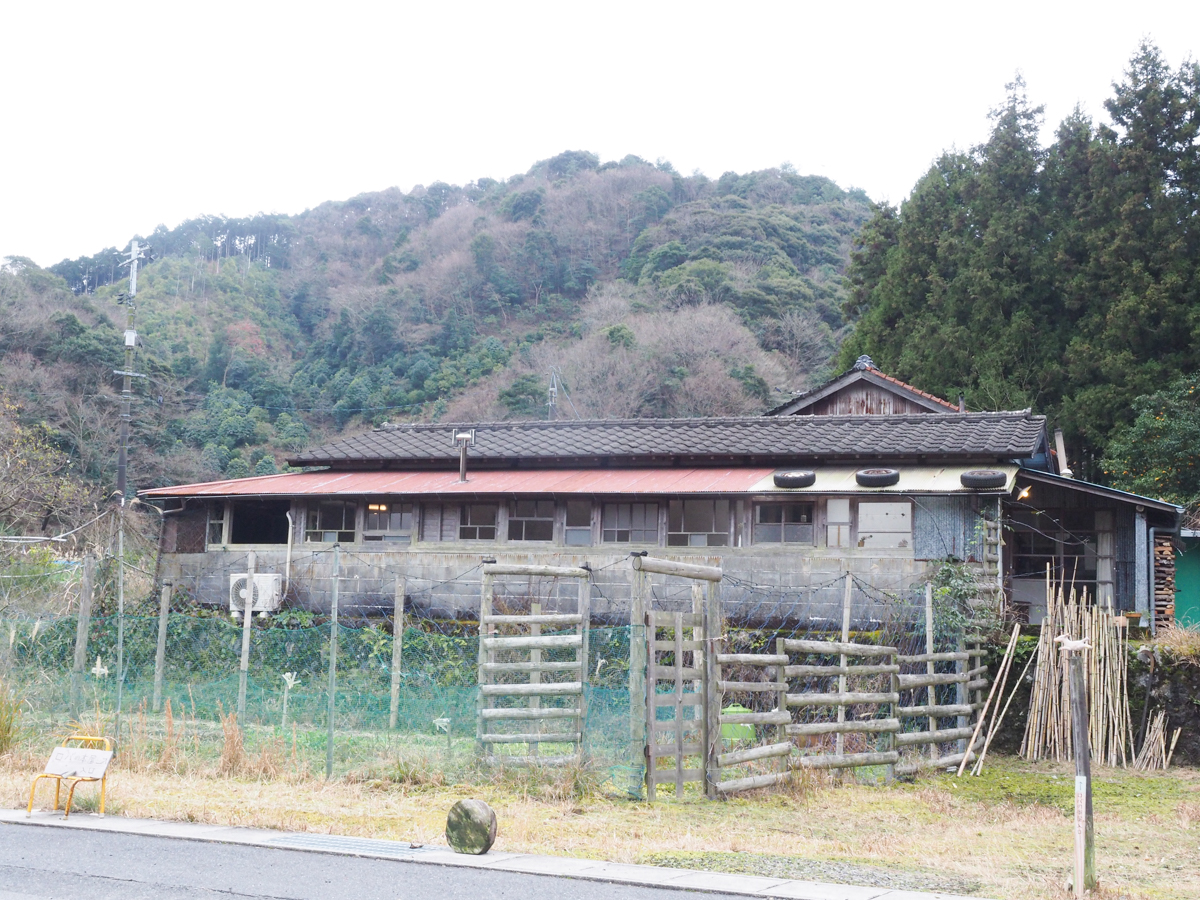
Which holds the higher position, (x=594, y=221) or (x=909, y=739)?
(x=594, y=221)

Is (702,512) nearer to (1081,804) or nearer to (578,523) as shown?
(578,523)

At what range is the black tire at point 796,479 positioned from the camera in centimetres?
2011

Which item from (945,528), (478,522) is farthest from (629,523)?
(945,528)

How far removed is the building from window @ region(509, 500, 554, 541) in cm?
3

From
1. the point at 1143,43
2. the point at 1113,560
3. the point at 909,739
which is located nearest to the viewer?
the point at 909,739

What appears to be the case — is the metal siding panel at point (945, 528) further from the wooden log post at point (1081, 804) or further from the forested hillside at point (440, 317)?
the forested hillside at point (440, 317)

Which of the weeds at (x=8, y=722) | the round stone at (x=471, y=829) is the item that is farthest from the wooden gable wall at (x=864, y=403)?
the round stone at (x=471, y=829)

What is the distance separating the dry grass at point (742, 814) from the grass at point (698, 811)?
0.02 meters

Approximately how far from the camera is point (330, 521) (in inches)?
941

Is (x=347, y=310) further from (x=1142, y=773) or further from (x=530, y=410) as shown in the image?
(x=1142, y=773)

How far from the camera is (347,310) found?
Answer: 204 feet

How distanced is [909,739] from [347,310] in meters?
52.9

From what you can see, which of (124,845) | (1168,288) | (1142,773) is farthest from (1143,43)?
(124,845)

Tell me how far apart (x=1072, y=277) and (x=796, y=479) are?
55.6ft
